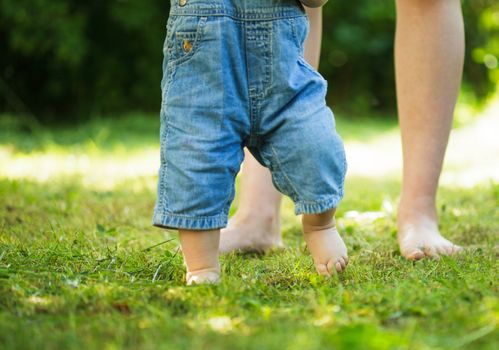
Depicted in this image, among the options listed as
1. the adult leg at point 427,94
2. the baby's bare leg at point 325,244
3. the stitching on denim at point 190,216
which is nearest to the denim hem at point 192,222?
the stitching on denim at point 190,216

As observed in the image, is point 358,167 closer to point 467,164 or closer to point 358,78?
point 467,164

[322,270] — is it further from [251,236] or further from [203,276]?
[251,236]

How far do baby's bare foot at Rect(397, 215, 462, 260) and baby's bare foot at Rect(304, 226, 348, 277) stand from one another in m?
0.36

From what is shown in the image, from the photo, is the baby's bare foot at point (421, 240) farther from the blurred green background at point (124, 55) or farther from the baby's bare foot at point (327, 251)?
the blurred green background at point (124, 55)

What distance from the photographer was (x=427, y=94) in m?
2.26

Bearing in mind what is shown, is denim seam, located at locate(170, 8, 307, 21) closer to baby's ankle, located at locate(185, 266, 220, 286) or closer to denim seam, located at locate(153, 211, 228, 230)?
denim seam, located at locate(153, 211, 228, 230)

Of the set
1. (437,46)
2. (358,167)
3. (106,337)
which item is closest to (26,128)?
(358,167)

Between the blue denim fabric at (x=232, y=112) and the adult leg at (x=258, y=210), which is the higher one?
the blue denim fabric at (x=232, y=112)

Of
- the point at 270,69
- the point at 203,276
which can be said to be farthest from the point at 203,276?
the point at 270,69

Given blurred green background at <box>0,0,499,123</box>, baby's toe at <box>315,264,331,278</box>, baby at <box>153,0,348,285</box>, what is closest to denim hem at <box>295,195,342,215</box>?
baby at <box>153,0,348,285</box>

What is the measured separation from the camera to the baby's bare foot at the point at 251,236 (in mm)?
2188

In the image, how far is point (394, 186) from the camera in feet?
12.1

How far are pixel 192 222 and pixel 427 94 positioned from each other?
1.03m

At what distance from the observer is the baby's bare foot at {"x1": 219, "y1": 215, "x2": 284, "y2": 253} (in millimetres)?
2188
